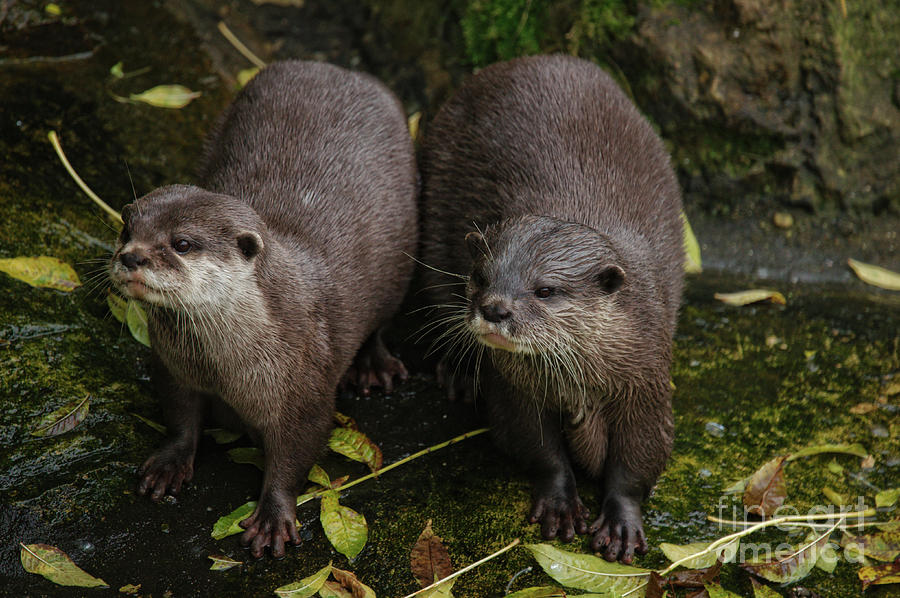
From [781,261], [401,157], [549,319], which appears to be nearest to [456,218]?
[401,157]

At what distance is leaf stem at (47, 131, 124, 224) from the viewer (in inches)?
135

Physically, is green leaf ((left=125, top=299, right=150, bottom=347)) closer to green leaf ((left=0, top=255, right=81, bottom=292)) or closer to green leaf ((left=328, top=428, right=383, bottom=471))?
green leaf ((left=0, top=255, right=81, bottom=292))

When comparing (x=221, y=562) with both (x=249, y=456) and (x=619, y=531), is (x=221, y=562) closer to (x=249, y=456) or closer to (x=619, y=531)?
(x=249, y=456)

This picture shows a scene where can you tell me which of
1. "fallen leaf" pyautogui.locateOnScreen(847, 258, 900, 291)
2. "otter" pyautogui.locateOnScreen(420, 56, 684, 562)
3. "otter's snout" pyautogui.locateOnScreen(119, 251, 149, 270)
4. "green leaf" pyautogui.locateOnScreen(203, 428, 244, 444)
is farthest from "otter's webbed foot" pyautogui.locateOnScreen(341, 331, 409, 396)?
"fallen leaf" pyautogui.locateOnScreen(847, 258, 900, 291)

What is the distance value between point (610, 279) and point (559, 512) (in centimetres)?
72

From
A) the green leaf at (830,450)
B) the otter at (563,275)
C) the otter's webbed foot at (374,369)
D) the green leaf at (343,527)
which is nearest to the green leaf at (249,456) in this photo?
the green leaf at (343,527)

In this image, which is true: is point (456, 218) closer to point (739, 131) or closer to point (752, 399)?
point (752, 399)

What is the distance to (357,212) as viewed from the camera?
10.5ft

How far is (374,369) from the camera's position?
11.0 ft

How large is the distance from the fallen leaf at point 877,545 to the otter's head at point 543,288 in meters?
0.94

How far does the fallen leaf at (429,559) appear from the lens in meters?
2.49

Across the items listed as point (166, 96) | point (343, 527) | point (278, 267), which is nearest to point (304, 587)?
point (343, 527)

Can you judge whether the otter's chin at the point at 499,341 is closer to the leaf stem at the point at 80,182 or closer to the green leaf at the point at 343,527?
the green leaf at the point at 343,527

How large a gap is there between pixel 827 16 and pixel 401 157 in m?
2.05
